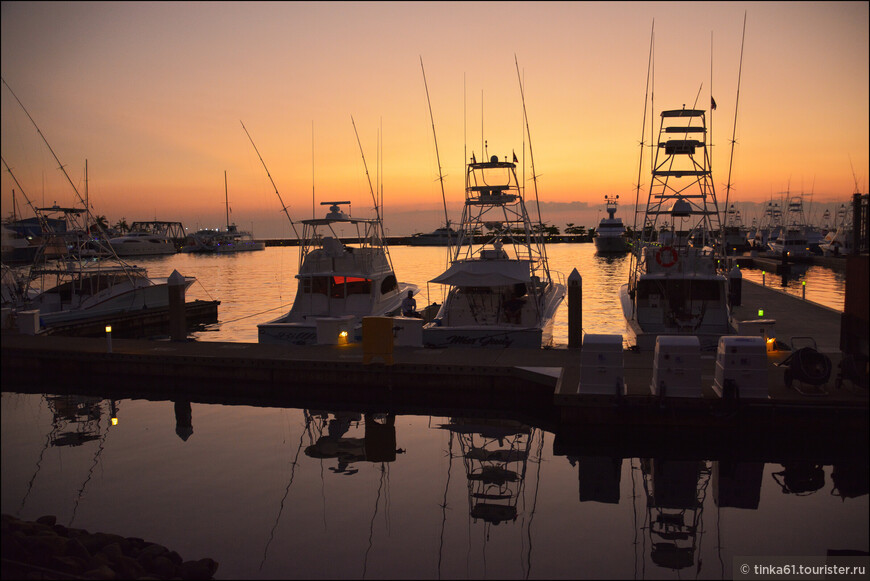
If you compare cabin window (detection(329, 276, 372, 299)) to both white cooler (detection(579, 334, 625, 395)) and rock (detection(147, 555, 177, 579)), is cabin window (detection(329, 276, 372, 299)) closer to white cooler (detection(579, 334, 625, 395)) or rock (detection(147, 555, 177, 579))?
white cooler (detection(579, 334, 625, 395))

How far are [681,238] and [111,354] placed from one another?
18390 millimetres

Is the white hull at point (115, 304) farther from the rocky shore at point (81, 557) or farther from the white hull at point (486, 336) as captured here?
the rocky shore at point (81, 557)

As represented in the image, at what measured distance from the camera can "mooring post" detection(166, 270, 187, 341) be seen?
20.5 m

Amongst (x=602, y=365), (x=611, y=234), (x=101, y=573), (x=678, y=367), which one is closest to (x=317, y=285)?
(x=602, y=365)

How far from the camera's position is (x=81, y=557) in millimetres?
7758

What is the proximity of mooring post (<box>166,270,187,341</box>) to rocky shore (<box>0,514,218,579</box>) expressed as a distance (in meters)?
12.0

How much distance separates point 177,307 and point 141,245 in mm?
109777

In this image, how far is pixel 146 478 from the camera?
41.3ft

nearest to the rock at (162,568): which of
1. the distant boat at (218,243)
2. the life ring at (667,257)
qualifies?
the life ring at (667,257)

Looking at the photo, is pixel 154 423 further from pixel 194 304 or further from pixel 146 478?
pixel 194 304

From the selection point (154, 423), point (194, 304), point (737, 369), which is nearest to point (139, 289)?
point (194, 304)

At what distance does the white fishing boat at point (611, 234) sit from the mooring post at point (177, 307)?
9947 cm

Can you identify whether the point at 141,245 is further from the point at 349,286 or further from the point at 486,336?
the point at 486,336

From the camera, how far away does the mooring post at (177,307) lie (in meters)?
20.5
